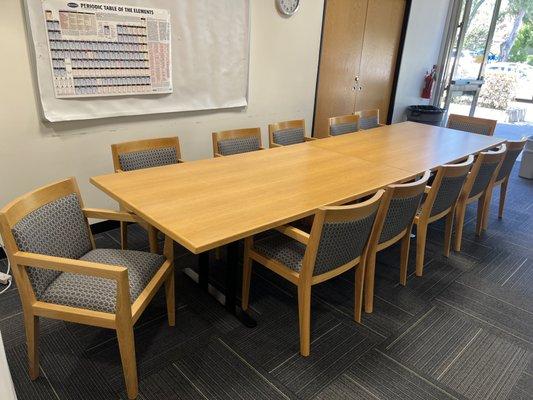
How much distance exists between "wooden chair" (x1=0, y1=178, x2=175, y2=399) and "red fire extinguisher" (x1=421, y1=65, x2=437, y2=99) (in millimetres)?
5410

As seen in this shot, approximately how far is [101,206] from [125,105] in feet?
2.60

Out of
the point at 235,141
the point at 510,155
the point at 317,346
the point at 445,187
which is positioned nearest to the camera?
the point at 317,346

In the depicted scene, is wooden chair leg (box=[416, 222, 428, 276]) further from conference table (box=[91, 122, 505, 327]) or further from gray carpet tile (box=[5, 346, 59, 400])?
gray carpet tile (box=[5, 346, 59, 400])

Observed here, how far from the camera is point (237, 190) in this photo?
1.89m

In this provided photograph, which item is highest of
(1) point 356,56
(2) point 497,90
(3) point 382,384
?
(1) point 356,56

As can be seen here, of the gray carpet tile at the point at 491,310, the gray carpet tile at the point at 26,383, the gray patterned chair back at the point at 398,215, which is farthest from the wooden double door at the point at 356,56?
the gray carpet tile at the point at 26,383

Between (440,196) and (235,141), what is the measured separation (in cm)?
147

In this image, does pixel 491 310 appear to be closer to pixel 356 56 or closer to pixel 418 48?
pixel 356 56

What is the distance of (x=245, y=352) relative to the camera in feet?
5.93

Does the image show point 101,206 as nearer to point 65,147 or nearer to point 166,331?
point 65,147

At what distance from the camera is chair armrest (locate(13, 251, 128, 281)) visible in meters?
1.29

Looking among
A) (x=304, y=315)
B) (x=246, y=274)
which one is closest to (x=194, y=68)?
(x=246, y=274)

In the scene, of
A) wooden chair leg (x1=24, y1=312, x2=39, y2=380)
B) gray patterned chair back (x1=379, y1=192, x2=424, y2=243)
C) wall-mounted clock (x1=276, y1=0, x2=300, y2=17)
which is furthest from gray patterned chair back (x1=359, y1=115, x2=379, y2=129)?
wooden chair leg (x1=24, y1=312, x2=39, y2=380)

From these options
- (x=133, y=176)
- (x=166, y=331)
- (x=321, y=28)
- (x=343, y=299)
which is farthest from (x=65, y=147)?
(x=321, y=28)
